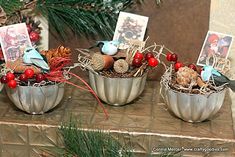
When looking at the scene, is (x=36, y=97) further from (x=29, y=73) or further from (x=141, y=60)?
(x=141, y=60)

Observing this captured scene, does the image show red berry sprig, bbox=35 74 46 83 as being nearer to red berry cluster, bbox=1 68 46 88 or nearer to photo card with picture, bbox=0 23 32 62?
red berry cluster, bbox=1 68 46 88

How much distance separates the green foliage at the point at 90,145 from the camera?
2.89 feet

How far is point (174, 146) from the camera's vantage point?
106 centimetres

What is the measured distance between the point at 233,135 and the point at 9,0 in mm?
621

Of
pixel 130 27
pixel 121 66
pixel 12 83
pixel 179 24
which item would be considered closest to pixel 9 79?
pixel 12 83

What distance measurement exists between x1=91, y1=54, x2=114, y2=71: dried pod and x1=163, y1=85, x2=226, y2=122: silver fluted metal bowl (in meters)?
0.15

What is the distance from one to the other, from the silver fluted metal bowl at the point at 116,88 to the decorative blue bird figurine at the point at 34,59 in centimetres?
12

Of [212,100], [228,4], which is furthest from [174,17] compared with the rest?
[212,100]

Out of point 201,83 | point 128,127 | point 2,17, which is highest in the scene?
point 2,17

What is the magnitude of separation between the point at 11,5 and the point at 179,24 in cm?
43

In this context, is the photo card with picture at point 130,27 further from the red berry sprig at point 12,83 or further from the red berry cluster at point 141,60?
the red berry sprig at point 12,83

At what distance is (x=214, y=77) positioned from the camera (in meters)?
1.09

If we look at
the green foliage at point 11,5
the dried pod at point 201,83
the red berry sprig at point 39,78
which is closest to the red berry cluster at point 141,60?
the dried pod at point 201,83

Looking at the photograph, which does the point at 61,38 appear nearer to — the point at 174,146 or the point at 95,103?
Result: the point at 95,103
